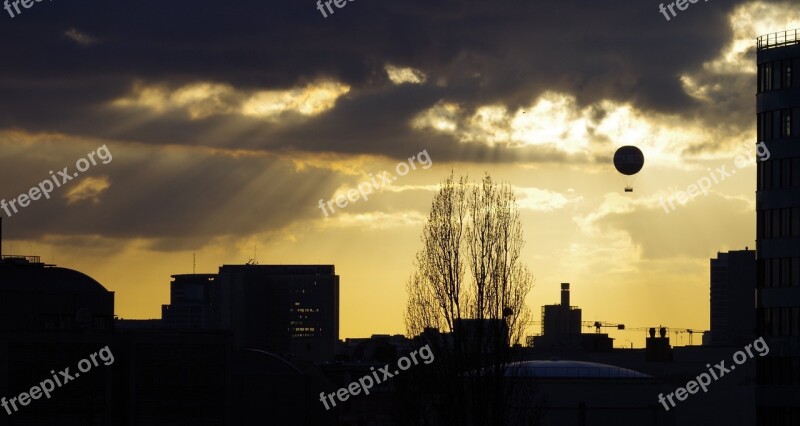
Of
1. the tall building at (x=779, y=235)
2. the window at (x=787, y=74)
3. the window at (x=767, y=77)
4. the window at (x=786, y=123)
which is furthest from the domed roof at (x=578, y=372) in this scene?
the window at (x=787, y=74)

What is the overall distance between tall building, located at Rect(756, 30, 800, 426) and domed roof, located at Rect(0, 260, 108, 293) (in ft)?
208

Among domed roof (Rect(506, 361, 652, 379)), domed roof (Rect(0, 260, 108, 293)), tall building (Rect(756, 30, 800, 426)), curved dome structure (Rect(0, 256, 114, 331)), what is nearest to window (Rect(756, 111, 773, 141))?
tall building (Rect(756, 30, 800, 426))

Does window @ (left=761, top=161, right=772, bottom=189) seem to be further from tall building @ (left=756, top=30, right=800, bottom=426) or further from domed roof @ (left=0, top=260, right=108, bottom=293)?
domed roof @ (left=0, top=260, right=108, bottom=293)

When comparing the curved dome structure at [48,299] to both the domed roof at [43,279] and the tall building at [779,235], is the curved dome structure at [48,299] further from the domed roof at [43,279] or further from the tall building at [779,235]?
the tall building at [779,235]

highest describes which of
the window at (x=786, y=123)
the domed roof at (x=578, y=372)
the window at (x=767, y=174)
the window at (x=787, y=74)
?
the window at (x=787, y=74)

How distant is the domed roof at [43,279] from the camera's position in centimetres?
13400

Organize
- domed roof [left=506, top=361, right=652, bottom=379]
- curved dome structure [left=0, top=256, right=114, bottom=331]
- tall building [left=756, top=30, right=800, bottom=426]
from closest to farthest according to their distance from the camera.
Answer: tall building [left=756, top=30, right=800, bottom=426], domed roof [left=506, top=361, right=652, bottom=379], curved dome structure [left=0, top=256, right=114, bottom=331]

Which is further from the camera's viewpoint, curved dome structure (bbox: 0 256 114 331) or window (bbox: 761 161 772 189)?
curved dome structure (bbox: 0 256 114 331)

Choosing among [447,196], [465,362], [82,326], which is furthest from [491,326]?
[82,326]

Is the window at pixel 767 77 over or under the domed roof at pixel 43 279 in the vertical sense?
over

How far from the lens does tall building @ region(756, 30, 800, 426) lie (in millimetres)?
98312

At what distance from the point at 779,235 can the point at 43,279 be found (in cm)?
6738

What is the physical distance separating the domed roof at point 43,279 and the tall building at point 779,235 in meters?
63.5

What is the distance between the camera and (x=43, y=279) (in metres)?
135
